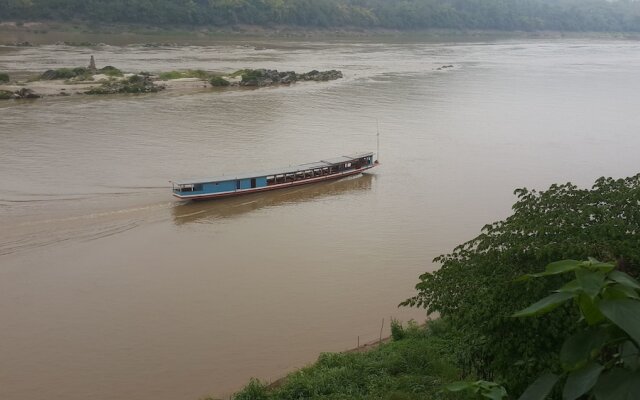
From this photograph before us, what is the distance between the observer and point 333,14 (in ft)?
257

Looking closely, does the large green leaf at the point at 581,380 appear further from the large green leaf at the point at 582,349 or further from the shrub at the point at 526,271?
the shrub at the point at 526,271

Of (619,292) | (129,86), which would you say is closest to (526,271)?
(619,292)

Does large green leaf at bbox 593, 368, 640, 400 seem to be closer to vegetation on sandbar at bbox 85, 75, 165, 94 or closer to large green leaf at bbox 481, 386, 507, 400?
large green leaf at bbox 481, 386, 507, 400

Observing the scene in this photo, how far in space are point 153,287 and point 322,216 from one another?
5674mm

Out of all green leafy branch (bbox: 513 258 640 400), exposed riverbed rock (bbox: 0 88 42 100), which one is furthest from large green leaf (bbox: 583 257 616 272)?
exposed riverbed rock (bbox: 0 88 42 100)

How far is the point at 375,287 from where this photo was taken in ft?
40.5

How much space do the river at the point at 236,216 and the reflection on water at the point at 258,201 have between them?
7 centimetres

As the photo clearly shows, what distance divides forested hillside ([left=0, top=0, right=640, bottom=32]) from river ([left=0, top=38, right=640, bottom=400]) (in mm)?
36529

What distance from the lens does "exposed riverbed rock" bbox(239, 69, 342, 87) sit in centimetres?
3722

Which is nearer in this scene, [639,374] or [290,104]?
[639,374]

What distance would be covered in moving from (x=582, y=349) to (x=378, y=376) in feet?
22.6

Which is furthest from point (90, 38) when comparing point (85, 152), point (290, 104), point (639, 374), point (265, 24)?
point (639, 374)

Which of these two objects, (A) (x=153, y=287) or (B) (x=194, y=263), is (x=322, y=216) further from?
(A) (x=153, y=287)

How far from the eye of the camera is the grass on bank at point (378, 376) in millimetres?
7543
